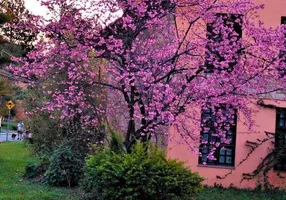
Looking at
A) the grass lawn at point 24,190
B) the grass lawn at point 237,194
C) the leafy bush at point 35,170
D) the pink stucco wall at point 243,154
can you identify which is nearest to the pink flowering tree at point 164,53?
the grass lawn at point 24,190

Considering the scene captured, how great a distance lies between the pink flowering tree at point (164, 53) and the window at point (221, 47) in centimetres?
2

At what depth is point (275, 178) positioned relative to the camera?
11906mm

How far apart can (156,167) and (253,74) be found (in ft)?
8.19

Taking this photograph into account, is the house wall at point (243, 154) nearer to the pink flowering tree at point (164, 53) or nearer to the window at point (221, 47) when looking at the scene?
the pink flowering tree at point (164, 53)

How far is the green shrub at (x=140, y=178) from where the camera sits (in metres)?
7.81

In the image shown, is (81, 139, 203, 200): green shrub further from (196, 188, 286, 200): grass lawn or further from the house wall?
the house wall

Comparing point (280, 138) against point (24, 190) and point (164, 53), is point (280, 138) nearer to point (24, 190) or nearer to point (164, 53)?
point (164, 53)

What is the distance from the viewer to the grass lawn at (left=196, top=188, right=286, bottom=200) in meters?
10.4

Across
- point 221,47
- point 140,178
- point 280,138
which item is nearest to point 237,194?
point 280,138

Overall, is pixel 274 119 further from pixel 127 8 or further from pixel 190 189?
pixel 127 8

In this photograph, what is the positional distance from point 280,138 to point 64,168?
5909 mm

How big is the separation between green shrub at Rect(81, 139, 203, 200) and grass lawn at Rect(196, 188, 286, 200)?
1942 millimetres

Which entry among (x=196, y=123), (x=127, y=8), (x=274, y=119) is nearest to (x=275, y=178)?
(x=274, y=119)

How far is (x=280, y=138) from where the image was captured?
11922mm
